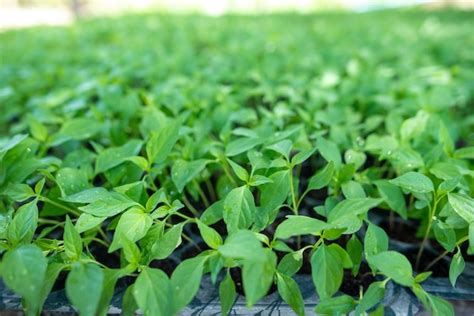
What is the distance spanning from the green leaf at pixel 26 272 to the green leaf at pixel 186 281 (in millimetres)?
161

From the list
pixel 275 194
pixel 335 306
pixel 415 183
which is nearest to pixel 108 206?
pixel 275 194

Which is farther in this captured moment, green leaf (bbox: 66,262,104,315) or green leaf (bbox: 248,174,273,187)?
green leaf (bbox: 248,174,273,187)

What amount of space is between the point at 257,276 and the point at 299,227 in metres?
0.09

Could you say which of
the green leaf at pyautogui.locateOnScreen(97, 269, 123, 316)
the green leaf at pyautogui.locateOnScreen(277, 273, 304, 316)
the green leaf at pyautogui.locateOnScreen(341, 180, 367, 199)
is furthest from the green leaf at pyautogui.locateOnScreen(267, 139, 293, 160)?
the green leaf at pyautogui.locateOnScreen(97, 269, 123, 316)

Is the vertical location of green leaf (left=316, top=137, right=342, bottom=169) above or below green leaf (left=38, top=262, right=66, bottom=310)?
above

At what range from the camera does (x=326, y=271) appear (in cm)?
58

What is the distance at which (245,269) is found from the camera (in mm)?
519

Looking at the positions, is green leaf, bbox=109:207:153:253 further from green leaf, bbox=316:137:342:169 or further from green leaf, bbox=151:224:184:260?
green leaf, bbox=316:137:342:169

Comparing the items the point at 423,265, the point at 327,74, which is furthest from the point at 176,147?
the point at 327,74

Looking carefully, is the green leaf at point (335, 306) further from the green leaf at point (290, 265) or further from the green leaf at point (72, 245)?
the green leaf at point (72, 245)

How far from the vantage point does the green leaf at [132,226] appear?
0.61 meters

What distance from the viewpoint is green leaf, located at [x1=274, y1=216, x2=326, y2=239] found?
0.56 meters

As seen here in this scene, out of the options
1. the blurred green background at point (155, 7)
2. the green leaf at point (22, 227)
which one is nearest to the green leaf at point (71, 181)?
the green leaf at point (22, 227)

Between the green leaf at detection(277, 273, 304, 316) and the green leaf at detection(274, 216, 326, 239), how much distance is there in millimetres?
85
